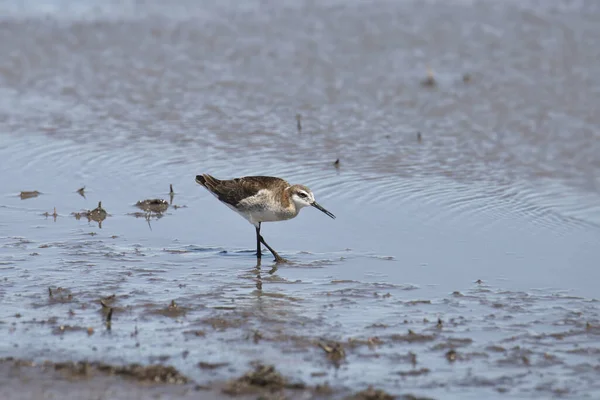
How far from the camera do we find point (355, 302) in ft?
29.0

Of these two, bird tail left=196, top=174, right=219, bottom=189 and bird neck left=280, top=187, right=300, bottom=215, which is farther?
bird tail left=196, top=174, right=219, bottom=189

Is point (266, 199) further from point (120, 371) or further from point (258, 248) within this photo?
point (120, 371)

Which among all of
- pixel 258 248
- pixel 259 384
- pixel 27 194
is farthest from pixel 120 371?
pixel 27 194

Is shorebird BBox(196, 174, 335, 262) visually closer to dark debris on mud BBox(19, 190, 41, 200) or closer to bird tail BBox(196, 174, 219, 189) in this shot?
bird tail BBox(196, 174, 219, 189)

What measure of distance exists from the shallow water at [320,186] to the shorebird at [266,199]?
361 mm

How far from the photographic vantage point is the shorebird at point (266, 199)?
10.7 metres

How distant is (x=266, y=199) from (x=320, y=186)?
2.10 m

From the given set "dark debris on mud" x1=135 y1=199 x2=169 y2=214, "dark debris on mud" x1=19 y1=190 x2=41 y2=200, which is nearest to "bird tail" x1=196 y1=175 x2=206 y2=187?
"dark debris on mud" x1=135 y1=199 x2=169 y2=214

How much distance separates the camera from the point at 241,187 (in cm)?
1097

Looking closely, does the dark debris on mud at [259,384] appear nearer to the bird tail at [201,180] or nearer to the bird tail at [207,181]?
the bird tail at [207,181]

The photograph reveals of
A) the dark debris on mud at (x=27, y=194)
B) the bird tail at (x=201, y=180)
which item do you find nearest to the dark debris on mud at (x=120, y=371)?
the bird tail at (x=201, y=180)

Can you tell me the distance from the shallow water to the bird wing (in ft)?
1.48

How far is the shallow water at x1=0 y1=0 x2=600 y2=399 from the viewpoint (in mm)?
7805

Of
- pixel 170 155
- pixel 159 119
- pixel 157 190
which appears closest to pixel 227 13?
pixel 159 119
